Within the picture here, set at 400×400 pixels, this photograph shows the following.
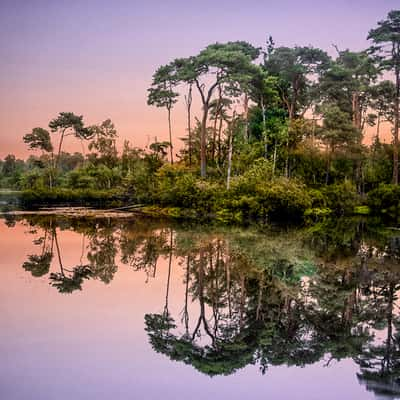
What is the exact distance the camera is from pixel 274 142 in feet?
94.3

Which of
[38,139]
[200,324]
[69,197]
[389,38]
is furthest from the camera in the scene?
[38,139]

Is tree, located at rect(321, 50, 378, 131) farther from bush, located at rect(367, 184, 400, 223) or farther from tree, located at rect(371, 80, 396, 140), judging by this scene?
bush, located at rect(367, 184, 400, 223)

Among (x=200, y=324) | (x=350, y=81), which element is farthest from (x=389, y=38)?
(x=200, y=324)

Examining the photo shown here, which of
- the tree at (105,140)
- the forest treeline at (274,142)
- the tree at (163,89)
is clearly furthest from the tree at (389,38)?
the tree at (105,140)

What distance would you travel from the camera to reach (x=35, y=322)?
5.93 m

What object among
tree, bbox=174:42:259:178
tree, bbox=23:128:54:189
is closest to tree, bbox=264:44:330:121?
tree, bbox=174:42:259:178

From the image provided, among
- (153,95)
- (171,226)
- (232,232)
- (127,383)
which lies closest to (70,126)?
(153,95)

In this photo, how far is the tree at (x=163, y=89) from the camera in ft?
93.5

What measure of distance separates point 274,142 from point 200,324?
23.8 m

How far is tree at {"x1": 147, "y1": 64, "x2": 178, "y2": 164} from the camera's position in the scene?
2848 cm

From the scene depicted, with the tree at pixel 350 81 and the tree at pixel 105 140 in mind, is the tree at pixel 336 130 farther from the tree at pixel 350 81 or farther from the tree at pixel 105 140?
the tree at pixel 105 140

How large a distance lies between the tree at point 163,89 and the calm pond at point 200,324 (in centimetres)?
1916

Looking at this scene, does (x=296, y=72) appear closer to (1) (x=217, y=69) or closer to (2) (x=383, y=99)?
(1) (x=217, y=69)

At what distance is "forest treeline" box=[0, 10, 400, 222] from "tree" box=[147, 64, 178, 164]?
0.08 m
